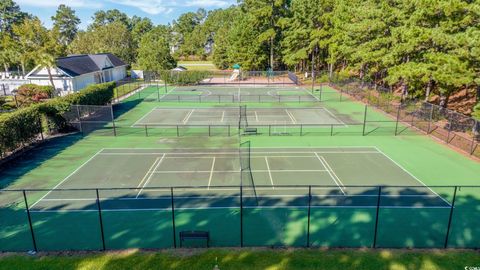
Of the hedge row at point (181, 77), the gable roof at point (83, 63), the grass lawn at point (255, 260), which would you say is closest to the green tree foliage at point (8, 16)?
the gable roof at point (83, 63)

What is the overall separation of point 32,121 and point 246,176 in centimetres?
1615

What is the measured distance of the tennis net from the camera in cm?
1602

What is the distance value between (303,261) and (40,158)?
18614 mm

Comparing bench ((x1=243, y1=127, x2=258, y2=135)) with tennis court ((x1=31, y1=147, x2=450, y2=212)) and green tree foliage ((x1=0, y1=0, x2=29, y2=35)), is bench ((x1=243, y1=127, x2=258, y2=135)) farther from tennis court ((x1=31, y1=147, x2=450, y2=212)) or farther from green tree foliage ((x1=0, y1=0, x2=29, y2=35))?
green tree foliage ((x1=0, y1=0, x2=29, y2=35))

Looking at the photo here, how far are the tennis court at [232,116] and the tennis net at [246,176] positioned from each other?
781 cm

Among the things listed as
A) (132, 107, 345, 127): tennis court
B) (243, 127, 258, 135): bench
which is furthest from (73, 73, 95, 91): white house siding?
(243, 127, 258, 135): bench

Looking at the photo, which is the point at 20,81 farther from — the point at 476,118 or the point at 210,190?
the point at 476,118

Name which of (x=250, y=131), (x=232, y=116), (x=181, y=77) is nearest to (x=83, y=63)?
(x=181, y=77)

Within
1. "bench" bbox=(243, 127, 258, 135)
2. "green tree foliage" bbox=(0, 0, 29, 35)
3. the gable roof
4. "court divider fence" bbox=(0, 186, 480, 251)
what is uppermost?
"green tree foliage" bbox=(0, 0, 29, 35)

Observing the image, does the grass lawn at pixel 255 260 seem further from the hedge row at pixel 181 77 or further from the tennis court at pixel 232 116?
the hedge row at pixel 181 77

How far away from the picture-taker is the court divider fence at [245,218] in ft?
40.5

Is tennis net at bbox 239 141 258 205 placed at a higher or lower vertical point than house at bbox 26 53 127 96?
lower

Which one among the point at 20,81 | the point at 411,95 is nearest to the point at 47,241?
the point at 411,95

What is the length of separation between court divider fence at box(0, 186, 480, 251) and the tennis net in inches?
7.7
